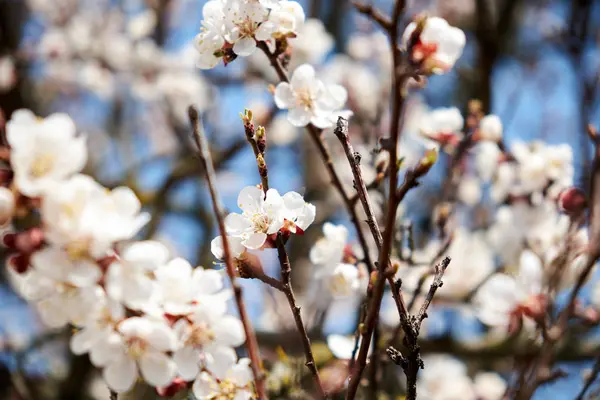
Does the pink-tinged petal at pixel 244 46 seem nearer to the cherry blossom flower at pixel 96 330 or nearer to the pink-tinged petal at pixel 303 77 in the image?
the pink-tinged petal at pixel 303 77

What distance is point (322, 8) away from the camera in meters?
5.28

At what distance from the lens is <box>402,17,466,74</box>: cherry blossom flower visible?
45.8 inches

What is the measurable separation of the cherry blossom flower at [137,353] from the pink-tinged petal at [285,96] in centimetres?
75

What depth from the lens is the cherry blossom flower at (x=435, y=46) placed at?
116 centimetres

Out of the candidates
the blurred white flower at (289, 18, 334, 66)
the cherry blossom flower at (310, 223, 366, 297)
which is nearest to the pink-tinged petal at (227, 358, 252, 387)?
the cherry blossom flower at (310, 223, 366, 297)

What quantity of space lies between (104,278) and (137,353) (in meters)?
0.15

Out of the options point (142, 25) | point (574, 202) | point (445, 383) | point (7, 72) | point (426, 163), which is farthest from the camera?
point (142, 25)

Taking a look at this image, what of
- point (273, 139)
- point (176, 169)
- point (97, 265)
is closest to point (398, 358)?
point (97, 265)

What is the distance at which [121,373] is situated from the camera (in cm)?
97

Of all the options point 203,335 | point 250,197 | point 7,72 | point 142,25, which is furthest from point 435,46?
point 7,72

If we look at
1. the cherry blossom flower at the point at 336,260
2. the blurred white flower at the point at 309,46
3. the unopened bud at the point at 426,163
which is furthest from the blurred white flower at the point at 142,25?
the unopened bud at the point at 426,163

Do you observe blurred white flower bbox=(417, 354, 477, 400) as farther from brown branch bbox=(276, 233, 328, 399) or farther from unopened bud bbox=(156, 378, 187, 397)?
unopened bud bbox=(156, 378, 187, 397)

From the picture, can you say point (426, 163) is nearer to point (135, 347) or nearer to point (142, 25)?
Answer: point (135, 347)

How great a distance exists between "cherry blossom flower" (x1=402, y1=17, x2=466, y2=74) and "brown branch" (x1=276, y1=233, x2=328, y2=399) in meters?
0.48
